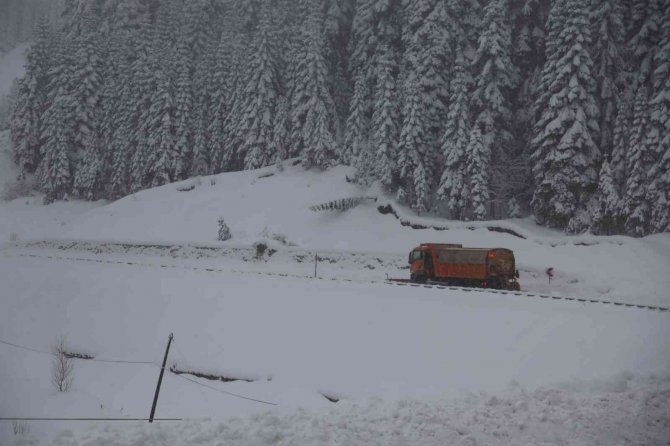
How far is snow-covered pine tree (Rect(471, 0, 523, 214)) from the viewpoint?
104 ft

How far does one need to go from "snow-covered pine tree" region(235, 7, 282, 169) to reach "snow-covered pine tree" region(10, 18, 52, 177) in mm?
32144

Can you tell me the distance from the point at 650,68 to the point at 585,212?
9307 millimetres

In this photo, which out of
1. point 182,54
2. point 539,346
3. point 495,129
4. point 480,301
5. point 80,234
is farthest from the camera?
point 182,54

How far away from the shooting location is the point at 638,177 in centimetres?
2441

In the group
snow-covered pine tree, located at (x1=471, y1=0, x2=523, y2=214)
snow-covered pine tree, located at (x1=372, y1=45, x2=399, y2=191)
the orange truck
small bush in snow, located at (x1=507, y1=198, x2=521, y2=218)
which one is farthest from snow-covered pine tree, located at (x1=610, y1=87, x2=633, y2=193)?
snow-covered pine tree, located at (x1=372, y1=45, x2=399, y2=191)

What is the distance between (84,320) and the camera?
20.1 meters

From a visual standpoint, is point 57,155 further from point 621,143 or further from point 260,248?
point 621,143

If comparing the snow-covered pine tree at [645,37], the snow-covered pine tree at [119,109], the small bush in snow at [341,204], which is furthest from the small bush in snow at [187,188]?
the snow-covered pine tree at [645,37]

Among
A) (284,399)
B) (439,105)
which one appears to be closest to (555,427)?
(284,399)

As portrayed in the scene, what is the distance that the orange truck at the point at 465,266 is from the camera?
18578 millimetres

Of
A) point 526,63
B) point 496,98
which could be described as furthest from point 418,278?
point 526,63

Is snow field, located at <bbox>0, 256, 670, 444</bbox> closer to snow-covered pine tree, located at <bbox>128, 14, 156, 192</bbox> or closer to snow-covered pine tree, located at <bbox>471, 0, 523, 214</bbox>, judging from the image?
snow-covered pine tree, located at <bbox>471, 0, 523, 214</bbox>

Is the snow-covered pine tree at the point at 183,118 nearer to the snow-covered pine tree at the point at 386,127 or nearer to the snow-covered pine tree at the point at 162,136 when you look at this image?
the snow-covered pine tree at the point at 162,136

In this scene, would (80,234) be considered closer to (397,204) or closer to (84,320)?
(84,320)
